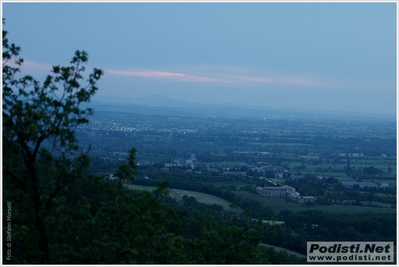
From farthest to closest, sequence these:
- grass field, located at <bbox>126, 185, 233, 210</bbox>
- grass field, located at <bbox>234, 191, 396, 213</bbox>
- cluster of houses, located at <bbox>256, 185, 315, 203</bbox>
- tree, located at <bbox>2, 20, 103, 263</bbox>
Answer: cluster of houses, located at <bbox>256, 185, 315, 203</bbox>
grass field, located at <bbox>126, 185, 233, 210</bbox>
grass field, located at <bbox>234, 191, 396, 213</bbox>
tree, located at <bbox>2, 20, 103, 263</bbox>

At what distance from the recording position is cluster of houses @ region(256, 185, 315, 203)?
2311cm

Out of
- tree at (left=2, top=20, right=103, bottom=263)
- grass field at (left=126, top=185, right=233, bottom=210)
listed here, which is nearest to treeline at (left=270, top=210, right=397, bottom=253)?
grass field at (left=126, top=185, right=233, bottom=210)

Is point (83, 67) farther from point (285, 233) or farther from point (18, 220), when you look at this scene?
point (285, 233)

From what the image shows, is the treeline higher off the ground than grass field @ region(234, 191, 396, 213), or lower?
higher

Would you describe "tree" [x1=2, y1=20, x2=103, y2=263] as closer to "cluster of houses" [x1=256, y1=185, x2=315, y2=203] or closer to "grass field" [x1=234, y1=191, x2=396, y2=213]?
"grass field" [x1=234, y1=191, x2=396, y2=213]

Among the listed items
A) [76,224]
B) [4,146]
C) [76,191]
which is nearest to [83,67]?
[4,146]

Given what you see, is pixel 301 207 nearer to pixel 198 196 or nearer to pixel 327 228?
pixel 198 196

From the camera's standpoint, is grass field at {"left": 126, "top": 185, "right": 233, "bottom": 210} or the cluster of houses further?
the cluster of houses

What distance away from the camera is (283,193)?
24.2 metres

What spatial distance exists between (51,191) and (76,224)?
1.82ft

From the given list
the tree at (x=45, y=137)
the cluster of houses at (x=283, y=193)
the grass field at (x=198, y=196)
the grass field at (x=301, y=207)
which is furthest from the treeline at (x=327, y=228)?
the tree at (x=45, y=137)

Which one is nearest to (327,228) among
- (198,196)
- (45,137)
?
(198,196)

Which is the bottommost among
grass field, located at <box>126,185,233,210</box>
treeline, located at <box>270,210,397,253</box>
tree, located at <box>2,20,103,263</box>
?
grass field, located at <box>126,185,233,210</box>

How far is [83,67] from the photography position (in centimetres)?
658
